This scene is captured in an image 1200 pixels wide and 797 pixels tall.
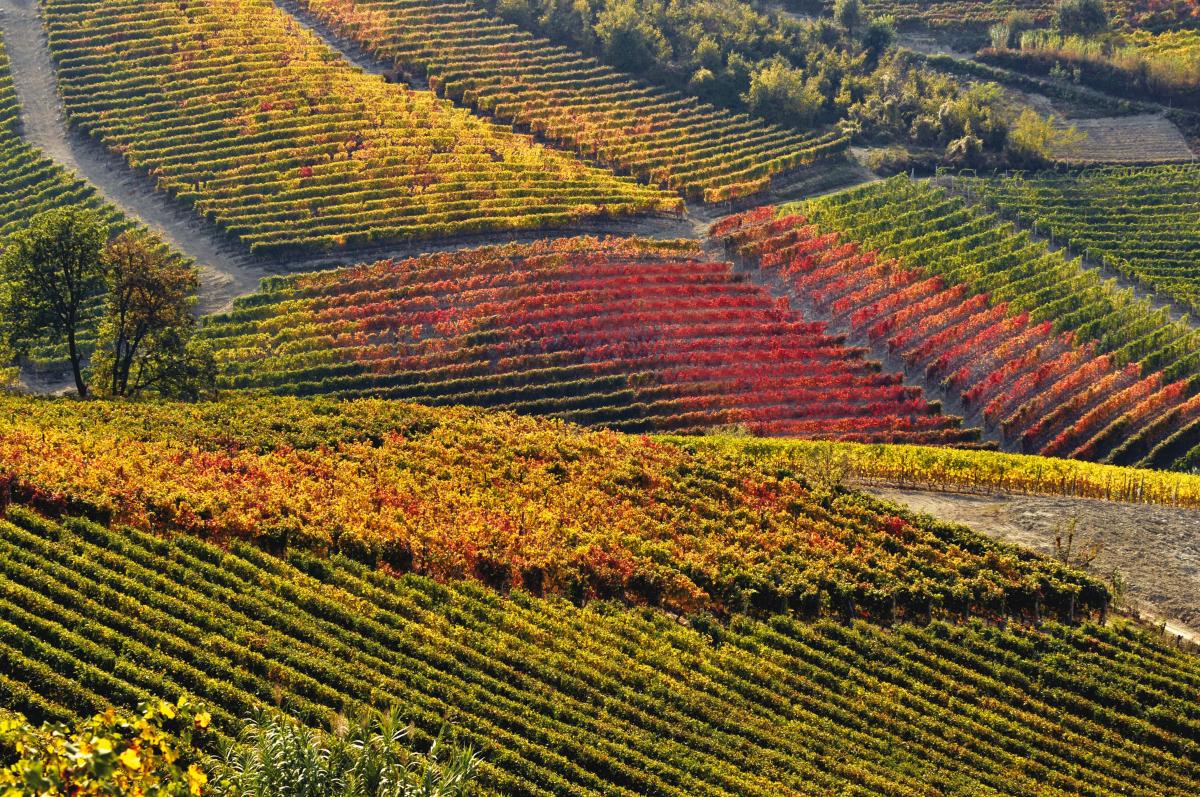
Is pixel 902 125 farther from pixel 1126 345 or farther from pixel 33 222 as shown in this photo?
pixel 33 222

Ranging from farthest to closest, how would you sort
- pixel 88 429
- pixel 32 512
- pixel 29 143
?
pixel 29 143 → pixel 88 429 → pixel 32 512

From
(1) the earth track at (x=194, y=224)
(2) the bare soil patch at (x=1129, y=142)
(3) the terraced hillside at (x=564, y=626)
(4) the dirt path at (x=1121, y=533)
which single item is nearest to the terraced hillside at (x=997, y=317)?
(1) the earth track at (x=194, y=224)

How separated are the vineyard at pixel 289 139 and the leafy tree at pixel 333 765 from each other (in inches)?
1672

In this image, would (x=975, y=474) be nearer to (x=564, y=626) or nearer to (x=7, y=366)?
(x=564, y=626)

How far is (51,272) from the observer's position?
51.6 meters

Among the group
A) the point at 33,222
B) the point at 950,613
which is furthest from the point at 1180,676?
the point at 33,222

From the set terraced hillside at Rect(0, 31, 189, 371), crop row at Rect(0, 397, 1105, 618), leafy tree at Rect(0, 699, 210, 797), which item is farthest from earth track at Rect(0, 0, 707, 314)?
leafy tree at Rect(0, 699, 210, 797)

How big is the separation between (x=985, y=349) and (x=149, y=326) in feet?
129

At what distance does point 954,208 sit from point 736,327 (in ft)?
65.9

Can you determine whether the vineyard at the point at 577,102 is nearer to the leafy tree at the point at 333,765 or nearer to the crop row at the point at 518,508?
the crop row at the point at 518,508

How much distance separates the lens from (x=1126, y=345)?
62969 mm

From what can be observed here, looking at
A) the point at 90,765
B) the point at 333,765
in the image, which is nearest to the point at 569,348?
the point at 333,765

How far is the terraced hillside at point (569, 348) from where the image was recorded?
5769 centimetres

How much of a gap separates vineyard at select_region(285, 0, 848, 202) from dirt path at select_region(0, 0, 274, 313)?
746 inches
